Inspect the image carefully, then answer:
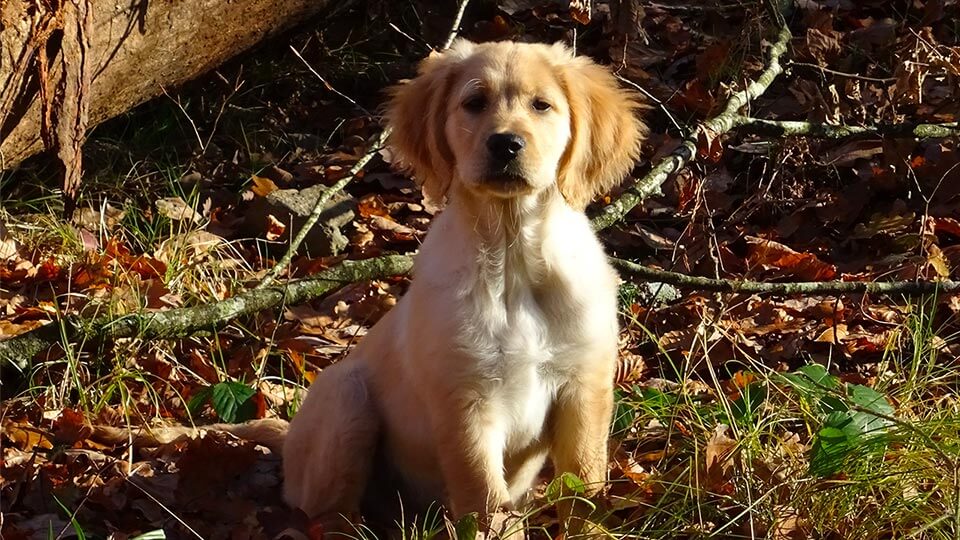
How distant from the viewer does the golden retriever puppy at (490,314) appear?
2883 millimetres

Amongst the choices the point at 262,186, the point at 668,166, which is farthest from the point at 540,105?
the point at 262,186

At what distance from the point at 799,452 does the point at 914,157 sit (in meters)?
2.39

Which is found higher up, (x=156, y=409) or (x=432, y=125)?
(x=432, y=125)

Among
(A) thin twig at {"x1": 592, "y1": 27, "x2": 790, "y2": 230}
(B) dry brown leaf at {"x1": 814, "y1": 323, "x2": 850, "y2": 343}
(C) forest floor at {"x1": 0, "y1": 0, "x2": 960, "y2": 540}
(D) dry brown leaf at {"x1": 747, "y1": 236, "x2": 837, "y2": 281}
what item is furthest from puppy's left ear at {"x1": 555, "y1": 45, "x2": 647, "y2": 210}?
(D) dry brown leaf at {"x1": 747, "y1": 236, "x2": 837, "y2": 281}

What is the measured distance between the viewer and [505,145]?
2.88 metres

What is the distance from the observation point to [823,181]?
5.01m

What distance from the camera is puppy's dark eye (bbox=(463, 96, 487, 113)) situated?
306 centimetres

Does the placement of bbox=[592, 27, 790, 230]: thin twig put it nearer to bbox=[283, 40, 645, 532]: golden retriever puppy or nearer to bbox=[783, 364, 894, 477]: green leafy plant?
bbox=[283, 40, 645, 532]: golden retriever puppy

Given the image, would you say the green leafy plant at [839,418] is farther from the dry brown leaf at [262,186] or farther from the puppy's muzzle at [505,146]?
the dry brown leaf at [262,186]

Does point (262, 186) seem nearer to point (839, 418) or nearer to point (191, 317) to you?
point (191, 317)

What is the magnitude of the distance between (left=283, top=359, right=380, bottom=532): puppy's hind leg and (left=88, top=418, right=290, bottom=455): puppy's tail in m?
0.35

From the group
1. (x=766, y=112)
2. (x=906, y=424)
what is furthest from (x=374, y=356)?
(x=766, y=112)

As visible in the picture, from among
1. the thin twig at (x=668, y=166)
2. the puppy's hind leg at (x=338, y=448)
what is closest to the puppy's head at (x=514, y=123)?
the puppy's hind leg at (x=338, y=448)

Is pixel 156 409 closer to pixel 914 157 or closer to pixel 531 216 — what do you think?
pixel 531 216
